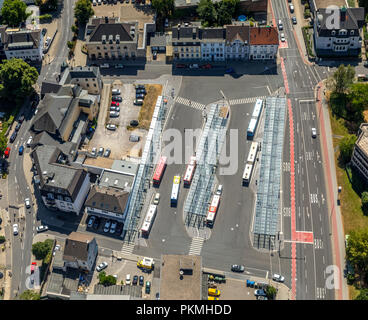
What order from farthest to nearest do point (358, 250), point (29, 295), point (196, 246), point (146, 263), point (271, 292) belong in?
→ 1. point (196, 246)
2. point (146, 263)
3. point (358, 250)
4. point (29, 295)
5. point (271, 292)

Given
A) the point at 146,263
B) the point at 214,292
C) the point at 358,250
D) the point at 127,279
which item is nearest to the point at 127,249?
the point at 146,263

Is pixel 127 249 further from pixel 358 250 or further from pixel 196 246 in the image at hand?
pixel 358 250

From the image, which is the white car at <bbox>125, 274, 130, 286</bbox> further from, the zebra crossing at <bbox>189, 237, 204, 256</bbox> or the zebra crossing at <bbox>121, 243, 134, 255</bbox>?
the zebra crossing at <bbox>189, 237, 204, 256</bbox>

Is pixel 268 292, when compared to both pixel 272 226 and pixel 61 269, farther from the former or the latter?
pixel 61 269

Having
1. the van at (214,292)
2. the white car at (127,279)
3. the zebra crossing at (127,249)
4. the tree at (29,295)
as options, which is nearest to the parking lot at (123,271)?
the white car at (127,279)

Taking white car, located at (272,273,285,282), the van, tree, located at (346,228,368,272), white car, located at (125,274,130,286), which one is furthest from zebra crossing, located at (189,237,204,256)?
tree, located at (346,228,368,272)

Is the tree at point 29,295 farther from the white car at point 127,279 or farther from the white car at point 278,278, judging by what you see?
the white car at point 278,278
